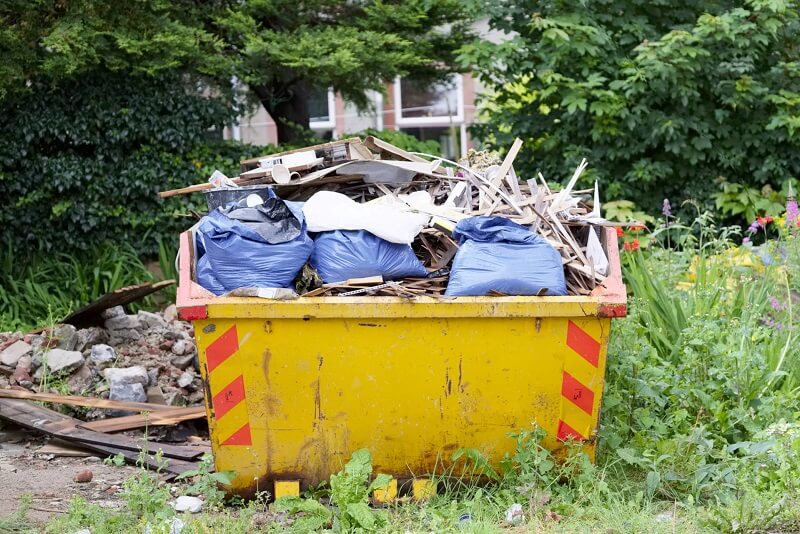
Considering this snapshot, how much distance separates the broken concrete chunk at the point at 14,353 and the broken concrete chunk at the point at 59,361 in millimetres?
191

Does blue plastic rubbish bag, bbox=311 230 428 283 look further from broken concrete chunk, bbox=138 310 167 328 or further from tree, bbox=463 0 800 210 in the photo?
tree, bbox=463 0 800 210

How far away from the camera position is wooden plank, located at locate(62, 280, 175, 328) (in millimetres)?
6785

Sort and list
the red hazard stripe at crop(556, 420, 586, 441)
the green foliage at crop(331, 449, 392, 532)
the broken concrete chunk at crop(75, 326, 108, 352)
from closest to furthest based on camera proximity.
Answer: the green foliage at crop(331, 449, 392, 532), the red hazard stripe at crop(556, 420, 586, 441), the broken concrete chunk at crop(75, 326, 108, 352)

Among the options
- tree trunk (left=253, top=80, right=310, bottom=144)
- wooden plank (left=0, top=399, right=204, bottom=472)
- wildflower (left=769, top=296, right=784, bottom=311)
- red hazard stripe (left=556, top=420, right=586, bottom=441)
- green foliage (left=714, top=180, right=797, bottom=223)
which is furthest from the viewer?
tree trunk (left=253, top=80, right=310, bottom=144)

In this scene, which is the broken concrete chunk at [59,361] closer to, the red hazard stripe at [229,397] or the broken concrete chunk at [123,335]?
the broken concrete chunk at [123,335]

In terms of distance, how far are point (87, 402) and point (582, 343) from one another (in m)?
3.24

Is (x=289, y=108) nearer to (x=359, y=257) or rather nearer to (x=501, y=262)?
(x=359, y=257)

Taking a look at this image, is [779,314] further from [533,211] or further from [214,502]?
[214,502]

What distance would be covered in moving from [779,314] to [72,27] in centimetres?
613

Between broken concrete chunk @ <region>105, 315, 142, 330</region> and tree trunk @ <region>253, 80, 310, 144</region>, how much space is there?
11.5 ft

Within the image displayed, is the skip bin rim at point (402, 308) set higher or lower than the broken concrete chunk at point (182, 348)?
higher

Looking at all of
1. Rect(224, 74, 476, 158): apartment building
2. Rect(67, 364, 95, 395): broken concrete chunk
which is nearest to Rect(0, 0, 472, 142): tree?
Rect(67, 364, 95, 395): broken concrete chunk

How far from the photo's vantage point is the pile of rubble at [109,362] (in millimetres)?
6109

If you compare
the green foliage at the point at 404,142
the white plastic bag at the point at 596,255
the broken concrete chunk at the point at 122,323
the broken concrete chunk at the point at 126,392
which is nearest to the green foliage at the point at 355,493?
the white plastic bag at the point at 596,255
